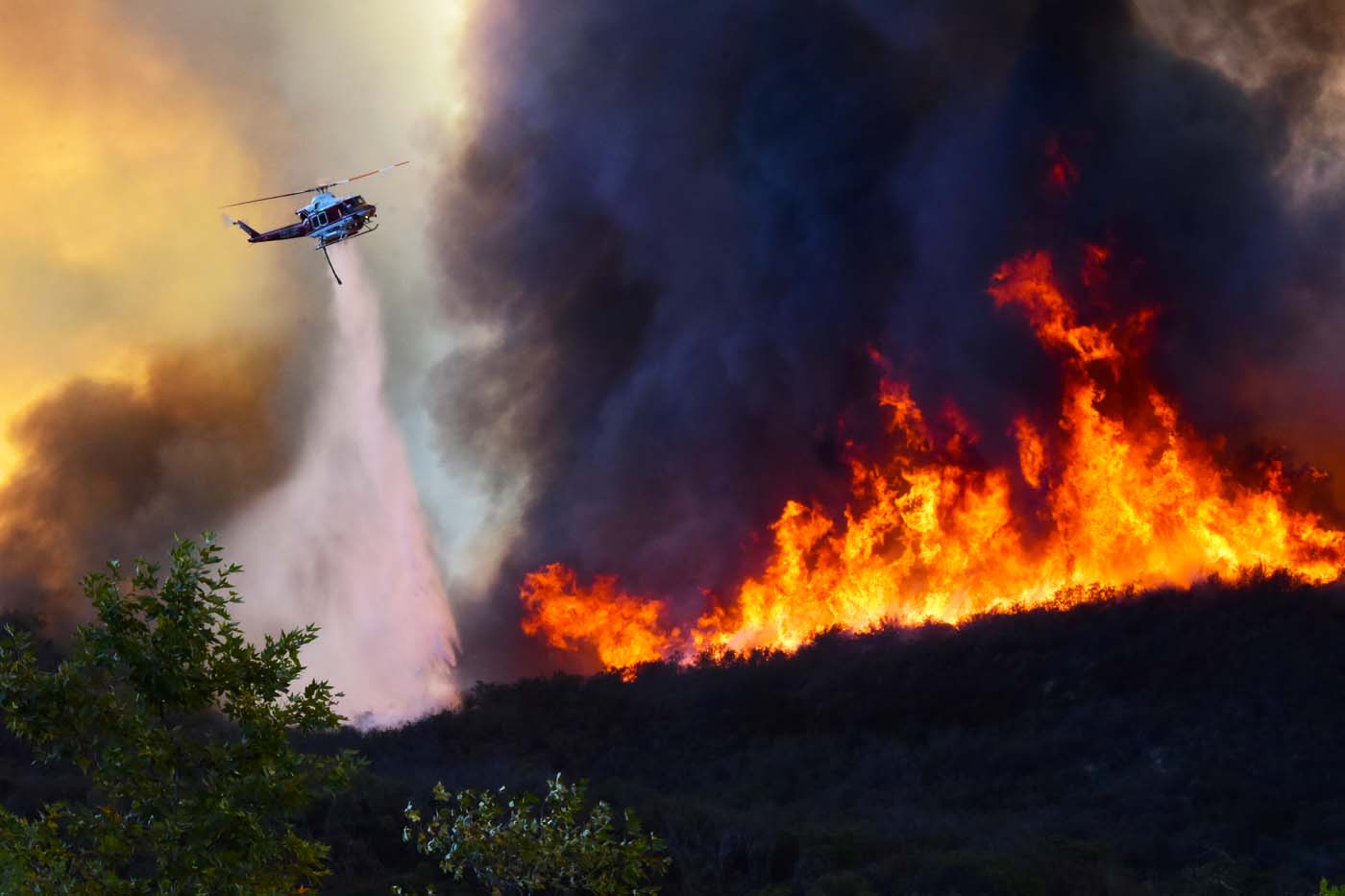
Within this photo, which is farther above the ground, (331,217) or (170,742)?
(331,217)

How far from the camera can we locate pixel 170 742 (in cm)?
2117

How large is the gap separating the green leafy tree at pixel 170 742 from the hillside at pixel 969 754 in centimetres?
3264

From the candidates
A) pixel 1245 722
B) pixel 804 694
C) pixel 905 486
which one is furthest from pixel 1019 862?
pixel 905 486

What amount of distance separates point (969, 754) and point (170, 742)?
169 ft

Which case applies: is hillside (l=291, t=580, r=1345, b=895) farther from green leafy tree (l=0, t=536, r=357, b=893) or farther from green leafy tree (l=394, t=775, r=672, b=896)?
green leafy tree (l=0, t=536, r=357, b=893)

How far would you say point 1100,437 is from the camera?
82938mm

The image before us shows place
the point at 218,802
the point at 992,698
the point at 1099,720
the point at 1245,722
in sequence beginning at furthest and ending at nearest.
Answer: the point at 992,698 < the point at 1099,720 < the point at 1245,722 < the point at 218,802

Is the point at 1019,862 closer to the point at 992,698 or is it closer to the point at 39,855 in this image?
the point at 992,698

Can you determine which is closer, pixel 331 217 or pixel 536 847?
pixel 536 847

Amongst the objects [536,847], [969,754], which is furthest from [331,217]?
[536,847]

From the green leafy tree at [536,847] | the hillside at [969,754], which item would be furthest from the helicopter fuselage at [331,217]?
the green leafy tree at [536,847]

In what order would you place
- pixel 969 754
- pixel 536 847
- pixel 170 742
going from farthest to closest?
pixel 969 754, pixel 536 847, pixel 170 742

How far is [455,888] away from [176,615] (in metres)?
39.3

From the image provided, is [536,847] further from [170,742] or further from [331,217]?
[331,217]
